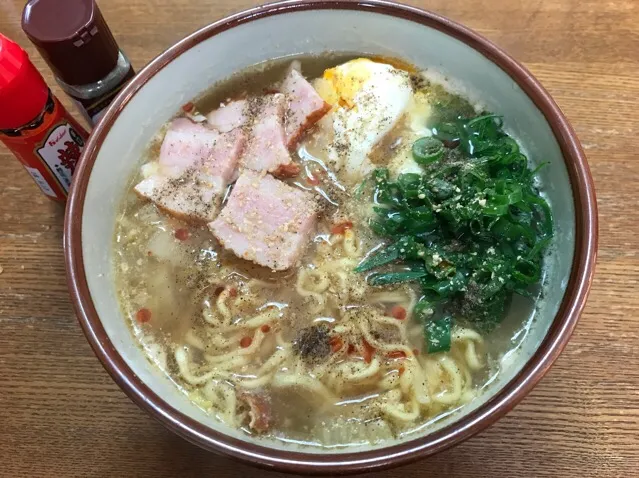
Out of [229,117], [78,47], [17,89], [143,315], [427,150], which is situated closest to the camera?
[17,89]

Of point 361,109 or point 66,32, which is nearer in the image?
point 66,32

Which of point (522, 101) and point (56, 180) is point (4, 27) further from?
point (522, 101)

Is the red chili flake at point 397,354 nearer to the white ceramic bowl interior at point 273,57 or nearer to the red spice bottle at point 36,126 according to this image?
the white ceramic bowl interior at point 273,57

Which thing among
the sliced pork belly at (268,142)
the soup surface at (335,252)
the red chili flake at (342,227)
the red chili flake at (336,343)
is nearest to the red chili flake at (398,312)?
the soup surface at (335,252)

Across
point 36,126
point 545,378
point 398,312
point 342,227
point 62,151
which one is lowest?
point 545,378

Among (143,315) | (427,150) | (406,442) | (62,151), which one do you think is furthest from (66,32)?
(406,442)

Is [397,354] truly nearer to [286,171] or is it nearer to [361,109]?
[286,171]

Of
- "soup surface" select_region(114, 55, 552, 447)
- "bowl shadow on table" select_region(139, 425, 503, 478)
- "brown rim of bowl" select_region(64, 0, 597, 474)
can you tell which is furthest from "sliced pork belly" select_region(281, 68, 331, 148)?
"bowl shadow on table" select_region(139, 425, 503, 478)

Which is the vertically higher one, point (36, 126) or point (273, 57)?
point (36, 126)
